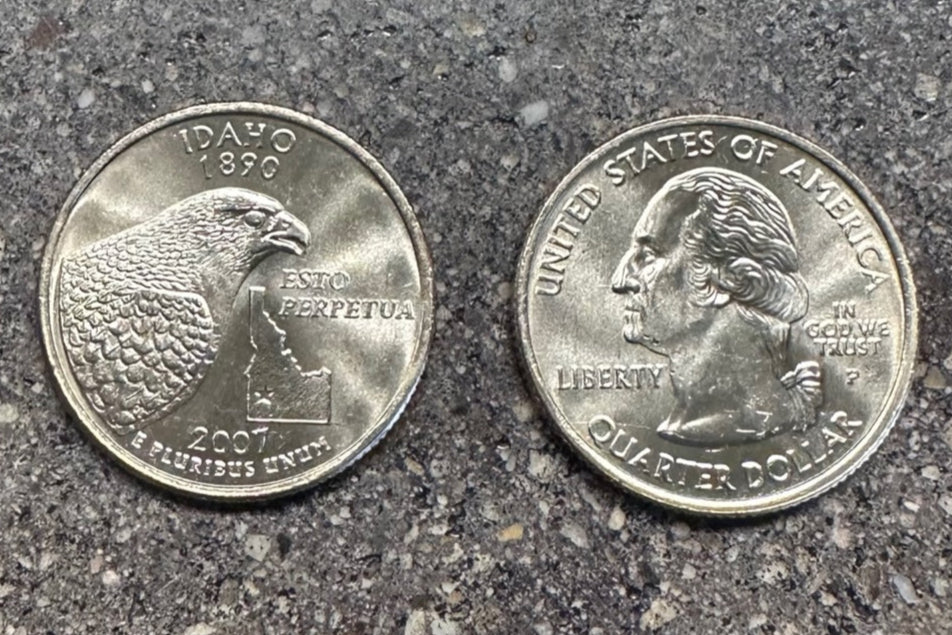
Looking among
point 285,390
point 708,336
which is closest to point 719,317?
point 708,336

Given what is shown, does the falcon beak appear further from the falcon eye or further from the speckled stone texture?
the speckled stone texture

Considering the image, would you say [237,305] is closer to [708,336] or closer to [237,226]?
[237,226]

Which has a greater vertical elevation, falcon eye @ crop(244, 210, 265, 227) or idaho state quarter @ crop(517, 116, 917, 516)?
idaho state quarter @ crop(517, 116, 917, 516)

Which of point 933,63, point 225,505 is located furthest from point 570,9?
point 225,505

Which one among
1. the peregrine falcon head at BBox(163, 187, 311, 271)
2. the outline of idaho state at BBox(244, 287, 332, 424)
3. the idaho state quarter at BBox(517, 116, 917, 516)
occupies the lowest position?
the outline of idaho state at BBox(244, 287, 332, 424)

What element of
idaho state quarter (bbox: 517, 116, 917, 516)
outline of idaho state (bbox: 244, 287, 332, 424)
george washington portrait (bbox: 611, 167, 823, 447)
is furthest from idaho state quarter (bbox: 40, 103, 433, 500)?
george washington portrait (bbox: 611, 167, 823, 447)

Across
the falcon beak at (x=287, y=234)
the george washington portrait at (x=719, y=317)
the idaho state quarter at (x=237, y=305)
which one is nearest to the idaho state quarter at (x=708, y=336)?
the george washington portrait at (x=719, y=317)
